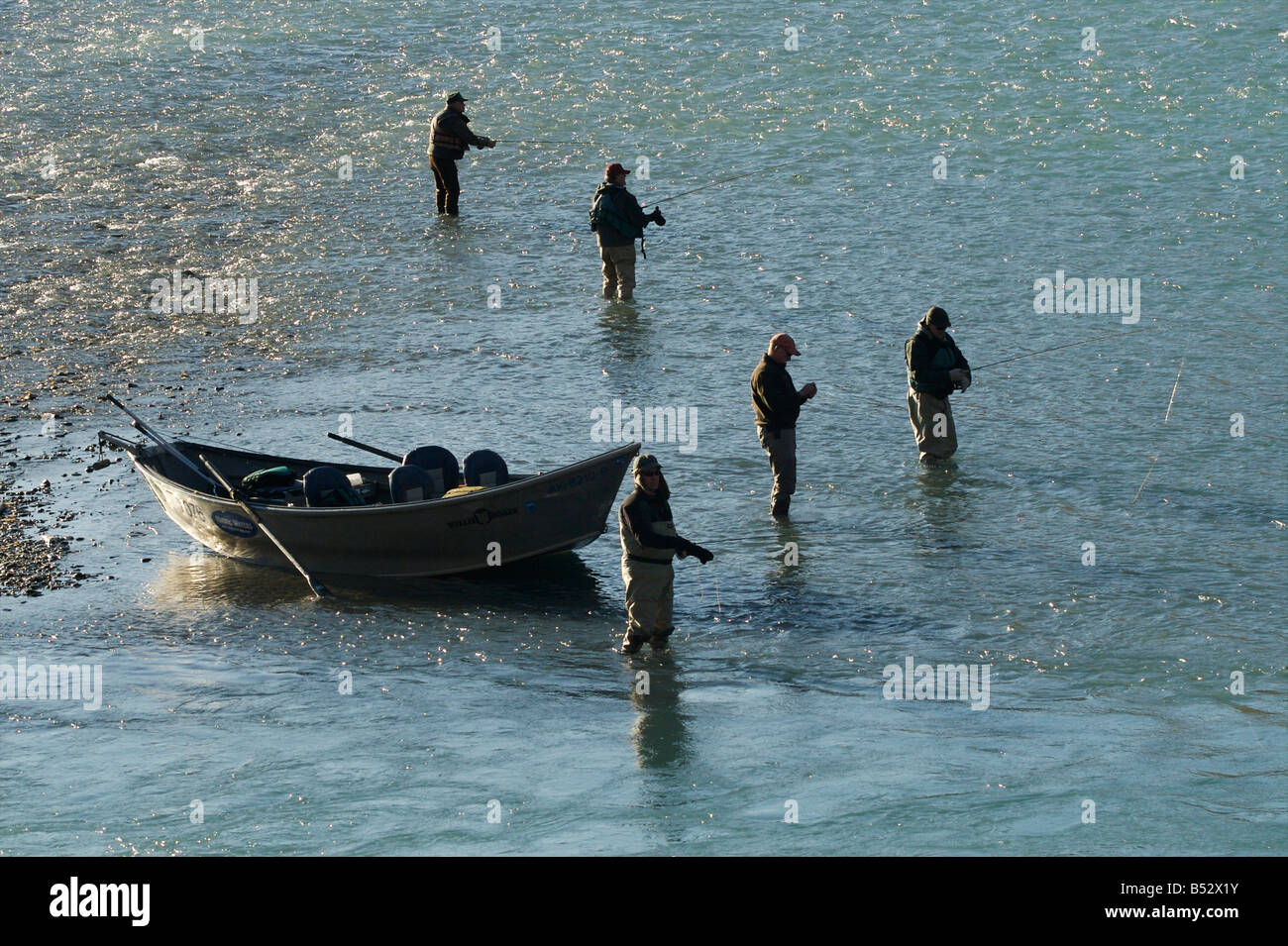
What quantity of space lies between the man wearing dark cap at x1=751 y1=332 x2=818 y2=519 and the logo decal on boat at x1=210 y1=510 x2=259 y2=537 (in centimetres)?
461

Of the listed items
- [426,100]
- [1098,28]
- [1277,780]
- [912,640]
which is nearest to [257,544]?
[912,640]

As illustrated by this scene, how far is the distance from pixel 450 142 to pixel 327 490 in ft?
39.0

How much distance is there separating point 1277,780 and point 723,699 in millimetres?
3714

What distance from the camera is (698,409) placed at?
17.4 metres

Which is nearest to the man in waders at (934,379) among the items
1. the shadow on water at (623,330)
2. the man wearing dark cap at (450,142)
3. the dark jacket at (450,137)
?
the shadow on water at (623,330)

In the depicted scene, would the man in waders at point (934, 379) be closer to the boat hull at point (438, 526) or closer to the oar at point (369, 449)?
the boat hull at point (438, 526)

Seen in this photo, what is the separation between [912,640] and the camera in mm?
12180

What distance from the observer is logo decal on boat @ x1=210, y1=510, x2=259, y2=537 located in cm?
1398

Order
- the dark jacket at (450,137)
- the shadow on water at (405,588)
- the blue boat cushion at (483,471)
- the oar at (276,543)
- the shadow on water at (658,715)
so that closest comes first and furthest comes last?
the shadow on water at (658,715) < the shadow on water at (405,588) < the oar at (276,543) < the blue boat cushion at (483,471) < the dark jacket at (450,137)

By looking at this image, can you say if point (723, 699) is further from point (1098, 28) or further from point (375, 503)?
point (1098, 28)

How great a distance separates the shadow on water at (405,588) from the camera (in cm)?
1354

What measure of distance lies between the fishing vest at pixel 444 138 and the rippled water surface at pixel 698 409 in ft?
4.33

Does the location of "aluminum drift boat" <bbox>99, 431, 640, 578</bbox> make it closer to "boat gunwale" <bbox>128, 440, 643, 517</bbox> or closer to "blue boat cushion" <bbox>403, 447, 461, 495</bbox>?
"boat gunwale" <bbox>128, 440, 643, 517</bbox>

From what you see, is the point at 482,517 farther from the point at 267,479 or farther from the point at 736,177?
the point at 736,177
